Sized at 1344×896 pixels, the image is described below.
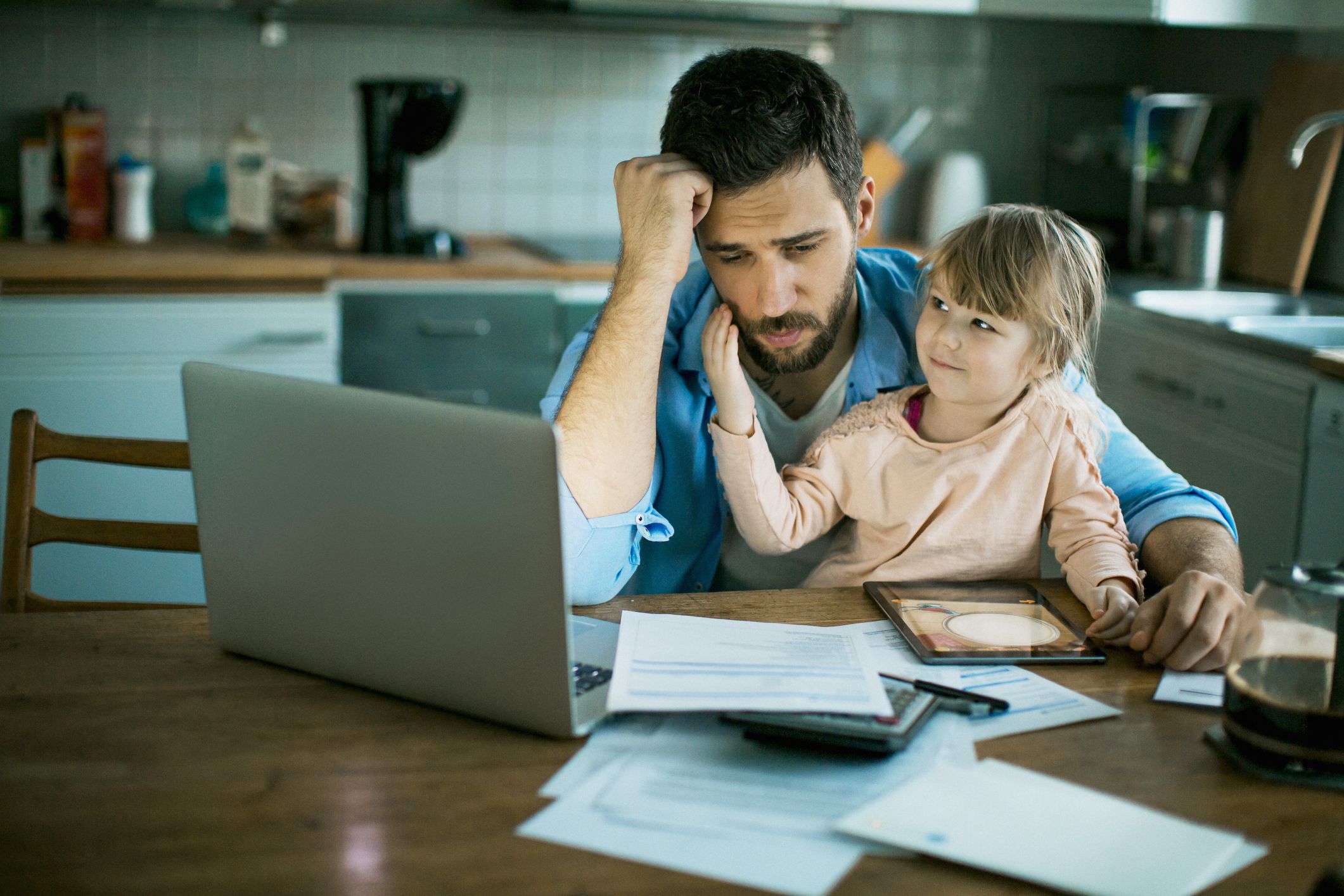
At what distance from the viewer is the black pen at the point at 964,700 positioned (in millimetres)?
1012

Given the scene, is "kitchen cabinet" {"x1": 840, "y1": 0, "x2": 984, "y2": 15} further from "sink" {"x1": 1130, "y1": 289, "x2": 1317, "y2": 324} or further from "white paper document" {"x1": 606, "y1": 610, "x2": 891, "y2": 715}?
"white paper document" {"x1": 606, "y1": 610, "x2": 891, "y2": 715}

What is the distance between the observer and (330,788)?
886 millimetres

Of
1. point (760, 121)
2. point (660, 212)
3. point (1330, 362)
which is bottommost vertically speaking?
point (1330, 362)

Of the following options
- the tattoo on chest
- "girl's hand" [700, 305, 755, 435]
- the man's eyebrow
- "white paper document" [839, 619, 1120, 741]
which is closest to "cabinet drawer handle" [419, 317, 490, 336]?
the tattoo on chest

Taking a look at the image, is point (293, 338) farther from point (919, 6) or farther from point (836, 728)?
point (836, 728)

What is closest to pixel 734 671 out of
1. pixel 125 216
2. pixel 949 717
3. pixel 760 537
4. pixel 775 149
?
pixel 949 717

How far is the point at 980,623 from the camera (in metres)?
1.20

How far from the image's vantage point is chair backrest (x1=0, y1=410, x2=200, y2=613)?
4.74ft

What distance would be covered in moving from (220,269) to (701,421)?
1.59 metres

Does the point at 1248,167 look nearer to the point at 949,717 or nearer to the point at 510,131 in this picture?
the point at 510,131

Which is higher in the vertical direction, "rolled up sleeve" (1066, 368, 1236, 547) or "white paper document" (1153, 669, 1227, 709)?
"rolled up sleeve" (1066, 368, 1236, 547)

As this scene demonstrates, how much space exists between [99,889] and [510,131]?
3.02 m

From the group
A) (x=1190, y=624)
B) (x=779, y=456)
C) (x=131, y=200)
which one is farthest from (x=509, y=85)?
(x=1190, y=624)

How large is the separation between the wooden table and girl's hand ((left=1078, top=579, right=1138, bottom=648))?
0.03 metres
